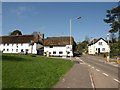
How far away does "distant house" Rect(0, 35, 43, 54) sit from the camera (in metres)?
99.8

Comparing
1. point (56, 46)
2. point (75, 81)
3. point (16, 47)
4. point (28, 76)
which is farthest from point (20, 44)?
point (75, 81)

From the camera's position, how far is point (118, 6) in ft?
212

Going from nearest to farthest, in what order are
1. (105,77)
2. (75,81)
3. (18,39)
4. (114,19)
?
(75,81) → (105,77) → (114,19) → (18,39)

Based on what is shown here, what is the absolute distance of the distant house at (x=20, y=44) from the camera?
99.8 m

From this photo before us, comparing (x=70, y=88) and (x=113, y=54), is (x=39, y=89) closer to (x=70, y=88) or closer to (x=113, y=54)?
(x=70, y=88)

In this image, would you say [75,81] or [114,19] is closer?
[75,81]

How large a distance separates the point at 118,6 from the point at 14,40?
178 ft

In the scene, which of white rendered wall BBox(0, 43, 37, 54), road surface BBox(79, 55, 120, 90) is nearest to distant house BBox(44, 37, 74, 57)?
white rendered wall BBox(0, 43, 37, 54)

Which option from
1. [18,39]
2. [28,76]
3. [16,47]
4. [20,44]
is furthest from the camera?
[18,39]

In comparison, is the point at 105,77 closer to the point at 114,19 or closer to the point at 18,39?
the point at 114,19

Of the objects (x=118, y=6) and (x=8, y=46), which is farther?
(x=8, y=46)

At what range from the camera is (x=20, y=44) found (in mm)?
103500

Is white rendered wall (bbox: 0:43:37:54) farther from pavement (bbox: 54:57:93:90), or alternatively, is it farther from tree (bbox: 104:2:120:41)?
pavement (bbox: 54:57:93:90)

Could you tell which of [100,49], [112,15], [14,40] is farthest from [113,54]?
[14,40]
